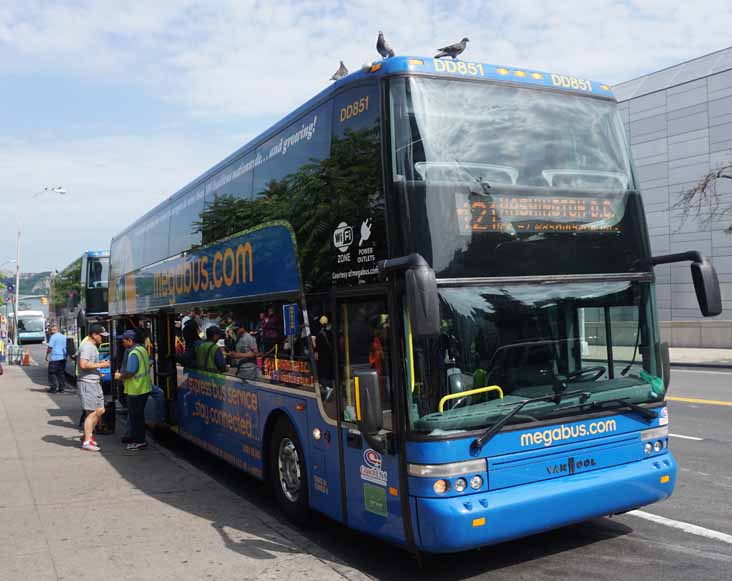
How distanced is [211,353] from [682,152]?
3397cm

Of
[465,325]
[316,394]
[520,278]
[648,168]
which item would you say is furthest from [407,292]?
[648,168]

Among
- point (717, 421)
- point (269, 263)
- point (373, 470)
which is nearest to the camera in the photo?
point (373, 470)

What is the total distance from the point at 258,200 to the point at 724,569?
5236mm

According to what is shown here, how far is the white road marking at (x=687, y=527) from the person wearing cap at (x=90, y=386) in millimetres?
7653

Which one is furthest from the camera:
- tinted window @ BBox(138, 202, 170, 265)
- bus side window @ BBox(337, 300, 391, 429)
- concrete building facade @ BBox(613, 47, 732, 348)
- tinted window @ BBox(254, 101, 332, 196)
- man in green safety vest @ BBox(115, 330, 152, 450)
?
concrete building facade @ BBox(613, 47, 732, 348)

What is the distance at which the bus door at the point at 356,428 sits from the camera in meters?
5.39

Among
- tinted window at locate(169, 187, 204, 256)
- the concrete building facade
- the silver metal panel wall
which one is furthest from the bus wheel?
the silver metal panel wall

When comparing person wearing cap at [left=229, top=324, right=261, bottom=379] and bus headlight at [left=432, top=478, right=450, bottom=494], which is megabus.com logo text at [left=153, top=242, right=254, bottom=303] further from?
bus headlight at [left=432, top=478, right=450, bottom=494]

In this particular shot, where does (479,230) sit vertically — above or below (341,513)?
above

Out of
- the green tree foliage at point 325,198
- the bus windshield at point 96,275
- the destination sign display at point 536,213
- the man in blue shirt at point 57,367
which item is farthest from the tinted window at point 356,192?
the bus windshield at point 96,275

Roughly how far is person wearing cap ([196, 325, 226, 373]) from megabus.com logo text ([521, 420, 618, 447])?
4500 mm

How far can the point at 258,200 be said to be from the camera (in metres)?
7.86

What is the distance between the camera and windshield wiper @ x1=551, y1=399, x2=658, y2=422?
218 inches

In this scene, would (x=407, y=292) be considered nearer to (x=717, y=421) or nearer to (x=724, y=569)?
(x=724, y=569)
